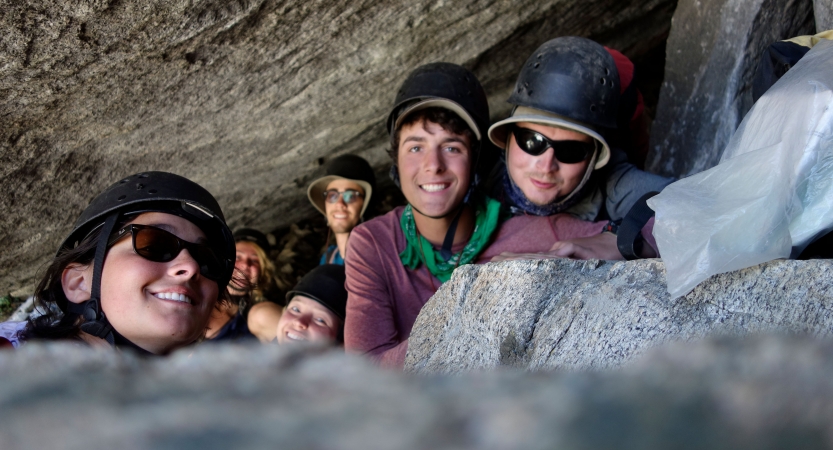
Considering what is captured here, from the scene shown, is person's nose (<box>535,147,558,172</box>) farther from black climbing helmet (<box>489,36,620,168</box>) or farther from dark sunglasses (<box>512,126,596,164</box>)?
black climbing helmet (<box>489,36,620,168</box>)

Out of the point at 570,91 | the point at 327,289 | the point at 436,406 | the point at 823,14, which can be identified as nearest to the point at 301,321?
the point at 327,289

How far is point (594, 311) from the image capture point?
1644 millimetres

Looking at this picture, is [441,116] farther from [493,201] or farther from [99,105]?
[99,105]

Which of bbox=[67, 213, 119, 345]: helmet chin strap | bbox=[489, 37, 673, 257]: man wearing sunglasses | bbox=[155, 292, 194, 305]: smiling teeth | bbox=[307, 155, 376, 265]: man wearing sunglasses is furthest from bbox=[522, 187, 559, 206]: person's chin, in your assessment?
bbox=[307, 155, 376, 265]: man wearing sunglasses

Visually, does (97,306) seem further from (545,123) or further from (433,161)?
(545,123)

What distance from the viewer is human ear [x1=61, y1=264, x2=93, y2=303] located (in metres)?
2.20

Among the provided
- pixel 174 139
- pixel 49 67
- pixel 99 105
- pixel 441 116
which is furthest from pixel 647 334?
pixel 174 139

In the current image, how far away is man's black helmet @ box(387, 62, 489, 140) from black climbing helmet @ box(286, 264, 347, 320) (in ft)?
3.21

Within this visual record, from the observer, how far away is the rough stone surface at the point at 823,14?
2807 mm

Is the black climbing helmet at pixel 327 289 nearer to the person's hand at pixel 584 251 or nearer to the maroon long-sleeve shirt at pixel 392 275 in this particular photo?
the maroon long-sleeve shirt at pixel 392 275

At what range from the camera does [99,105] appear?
10.1 ft

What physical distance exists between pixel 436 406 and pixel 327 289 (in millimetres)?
3355

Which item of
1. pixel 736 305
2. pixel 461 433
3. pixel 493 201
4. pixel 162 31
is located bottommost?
pixel 493 201

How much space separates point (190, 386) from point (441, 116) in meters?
2.76
